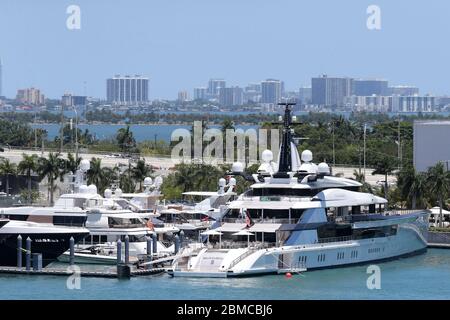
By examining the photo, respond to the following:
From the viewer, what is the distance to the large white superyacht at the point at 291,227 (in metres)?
58.2

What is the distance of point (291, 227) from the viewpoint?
200ft

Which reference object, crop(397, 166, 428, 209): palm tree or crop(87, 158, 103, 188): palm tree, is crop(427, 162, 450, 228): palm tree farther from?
crop(87, 158, 103, 188): palm tree

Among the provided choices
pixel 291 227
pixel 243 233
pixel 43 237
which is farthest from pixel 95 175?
pixel 243 233

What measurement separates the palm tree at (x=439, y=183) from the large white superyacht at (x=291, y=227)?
9.50 m

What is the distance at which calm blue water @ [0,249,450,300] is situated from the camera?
52875mm

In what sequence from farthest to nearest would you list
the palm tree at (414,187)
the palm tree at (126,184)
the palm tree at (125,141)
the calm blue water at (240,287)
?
the palm tree at (125,141), the palm tree at (126,184), the palm tree at (414,187), the calm blue water at (240,287)

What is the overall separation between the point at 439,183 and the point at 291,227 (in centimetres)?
1937

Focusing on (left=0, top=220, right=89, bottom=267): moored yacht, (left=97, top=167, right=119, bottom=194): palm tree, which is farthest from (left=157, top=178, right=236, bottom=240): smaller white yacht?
(left=0, top=220, right=89, bottom=267): moored yacht

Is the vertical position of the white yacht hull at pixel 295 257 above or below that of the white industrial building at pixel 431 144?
below

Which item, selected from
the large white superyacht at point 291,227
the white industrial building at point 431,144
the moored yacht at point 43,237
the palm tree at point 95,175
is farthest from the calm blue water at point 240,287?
the white industrial building at point 431,144

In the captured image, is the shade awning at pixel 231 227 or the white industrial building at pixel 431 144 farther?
the white industrial building at pixel 431 144

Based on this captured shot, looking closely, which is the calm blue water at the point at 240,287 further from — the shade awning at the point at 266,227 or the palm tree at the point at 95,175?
the palm tree at the point at 95,175

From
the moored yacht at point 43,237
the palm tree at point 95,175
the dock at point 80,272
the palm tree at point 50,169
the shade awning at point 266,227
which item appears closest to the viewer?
the dock at point 80,272
